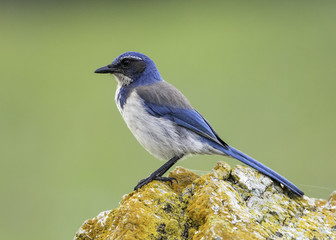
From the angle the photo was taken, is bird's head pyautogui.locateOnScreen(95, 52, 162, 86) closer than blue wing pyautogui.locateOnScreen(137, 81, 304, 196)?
No

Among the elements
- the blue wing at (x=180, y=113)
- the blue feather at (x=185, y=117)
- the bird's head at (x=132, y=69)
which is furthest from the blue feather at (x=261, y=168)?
the bird's head at (x=132, y=69)

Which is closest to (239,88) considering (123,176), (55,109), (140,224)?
(55,109)

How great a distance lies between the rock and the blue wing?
2.09ft

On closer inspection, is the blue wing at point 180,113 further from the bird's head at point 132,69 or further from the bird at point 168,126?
the bird's head at point 132,69

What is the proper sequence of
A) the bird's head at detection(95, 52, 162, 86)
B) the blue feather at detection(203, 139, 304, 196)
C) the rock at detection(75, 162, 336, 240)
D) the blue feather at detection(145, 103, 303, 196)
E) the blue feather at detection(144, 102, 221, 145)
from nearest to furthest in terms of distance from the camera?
the rock at detection(75, 162, 336, 240) → the blue feather at detection(203, 139, 304, 196) → the blue feather at detection(145, 103, 303, 196) → the blue feather at detection(144, 102, 221, 145) → the bird's head at detection(95, 52, 162, 86)

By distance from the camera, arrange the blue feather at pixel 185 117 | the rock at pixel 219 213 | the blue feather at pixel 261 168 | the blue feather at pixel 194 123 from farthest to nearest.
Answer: the blue feather at pixel 185 117 < the blue feather at pixel 194 123 < the blue feather at pixel 261 168 < the rock at pixel 219 213

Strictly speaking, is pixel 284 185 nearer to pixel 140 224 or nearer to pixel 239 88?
pixel 140 224

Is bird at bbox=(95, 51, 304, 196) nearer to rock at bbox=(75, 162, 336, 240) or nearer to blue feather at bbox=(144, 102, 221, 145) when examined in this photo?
blue feather at bbox=(144, 102, 221, 145)

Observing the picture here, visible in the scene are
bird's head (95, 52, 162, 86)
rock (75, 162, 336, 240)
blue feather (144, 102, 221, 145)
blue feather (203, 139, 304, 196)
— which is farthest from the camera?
bird's head (95, 52, 162, 86)

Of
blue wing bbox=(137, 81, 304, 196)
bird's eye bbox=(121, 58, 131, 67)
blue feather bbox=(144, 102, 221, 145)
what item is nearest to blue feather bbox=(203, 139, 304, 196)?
blue wing bbox=(137, 81, 304, 196)

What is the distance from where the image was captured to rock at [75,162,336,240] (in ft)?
13.6

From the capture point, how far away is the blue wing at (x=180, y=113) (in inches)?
224

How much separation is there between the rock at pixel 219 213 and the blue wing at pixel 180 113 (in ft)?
2.09

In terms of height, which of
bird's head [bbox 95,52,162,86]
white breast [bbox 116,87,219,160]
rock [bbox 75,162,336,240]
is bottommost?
rock [bbox 75,162,336,240]
